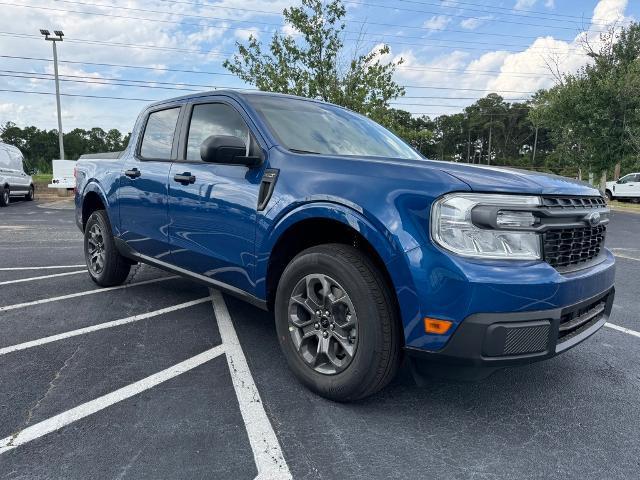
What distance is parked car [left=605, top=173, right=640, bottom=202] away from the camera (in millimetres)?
26016

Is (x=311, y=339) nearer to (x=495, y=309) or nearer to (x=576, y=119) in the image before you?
(x=495, y=309)

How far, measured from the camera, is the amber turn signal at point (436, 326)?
2.17 metres

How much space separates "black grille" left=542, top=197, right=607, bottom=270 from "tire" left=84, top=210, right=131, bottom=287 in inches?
159

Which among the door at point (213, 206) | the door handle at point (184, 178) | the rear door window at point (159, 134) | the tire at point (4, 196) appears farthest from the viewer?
the tire at point (4, 196)

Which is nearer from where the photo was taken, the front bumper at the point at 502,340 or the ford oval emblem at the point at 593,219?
the front bumper at the point at 502,340

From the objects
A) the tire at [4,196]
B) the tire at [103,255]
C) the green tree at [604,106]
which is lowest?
the tire at [4,196]

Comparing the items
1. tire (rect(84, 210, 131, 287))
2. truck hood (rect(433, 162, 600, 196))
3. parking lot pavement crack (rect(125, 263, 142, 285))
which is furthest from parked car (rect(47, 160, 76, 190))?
truck hood (rect(433, 162, 600, 196))

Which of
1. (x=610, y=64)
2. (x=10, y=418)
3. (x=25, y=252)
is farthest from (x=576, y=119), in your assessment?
(x=10, y=418)

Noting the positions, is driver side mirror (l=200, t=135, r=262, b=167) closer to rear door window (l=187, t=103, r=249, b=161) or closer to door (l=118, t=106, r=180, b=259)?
rear door window (l=187, t=103, r=249, b=161)

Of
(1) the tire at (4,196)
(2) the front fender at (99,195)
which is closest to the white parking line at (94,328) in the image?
(2) the front fender at (99,195)

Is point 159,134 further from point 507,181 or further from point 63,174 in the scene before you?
point 63,174

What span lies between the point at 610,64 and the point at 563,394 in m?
29.3

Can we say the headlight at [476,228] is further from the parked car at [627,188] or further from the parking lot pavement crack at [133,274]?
the parked car at [627,188]

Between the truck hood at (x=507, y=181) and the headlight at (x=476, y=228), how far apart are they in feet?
0.15
